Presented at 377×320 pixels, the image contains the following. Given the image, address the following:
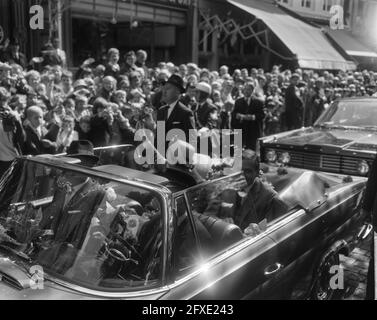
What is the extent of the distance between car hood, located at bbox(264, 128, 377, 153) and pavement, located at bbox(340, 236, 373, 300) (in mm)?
1404

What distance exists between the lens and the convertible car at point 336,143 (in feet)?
19.0

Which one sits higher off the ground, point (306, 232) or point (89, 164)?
point (89, 164)

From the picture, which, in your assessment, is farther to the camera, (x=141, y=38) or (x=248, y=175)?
(x=141, y=38)

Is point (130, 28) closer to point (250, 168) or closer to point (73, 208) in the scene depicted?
point (250, 168)

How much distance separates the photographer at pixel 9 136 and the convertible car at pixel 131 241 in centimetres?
246

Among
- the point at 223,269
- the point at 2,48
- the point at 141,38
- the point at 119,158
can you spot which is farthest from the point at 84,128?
the point at 141,38

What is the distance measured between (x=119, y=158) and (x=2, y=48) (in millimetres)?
6917

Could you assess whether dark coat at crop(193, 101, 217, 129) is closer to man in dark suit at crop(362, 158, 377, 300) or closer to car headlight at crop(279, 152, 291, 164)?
car headlight at crop(279, 152, 291, 164)

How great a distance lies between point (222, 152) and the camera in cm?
781

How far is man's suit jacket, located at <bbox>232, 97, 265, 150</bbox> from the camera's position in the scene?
8.44m

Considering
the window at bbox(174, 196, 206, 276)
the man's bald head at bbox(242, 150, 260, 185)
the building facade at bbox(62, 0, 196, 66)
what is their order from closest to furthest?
the window at bbox(174, 196, 206, 276) → the man's bald head at bbox(242, 150, 260, 185) → the building facade at bbox(62, 0, 196, 66)

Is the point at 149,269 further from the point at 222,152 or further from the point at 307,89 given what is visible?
the point at 307,89

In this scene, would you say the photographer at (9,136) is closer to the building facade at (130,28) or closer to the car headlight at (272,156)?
the car headlight at (272,156)

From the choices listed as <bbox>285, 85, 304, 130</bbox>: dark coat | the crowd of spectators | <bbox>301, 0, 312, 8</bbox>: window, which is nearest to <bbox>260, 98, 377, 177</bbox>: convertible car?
the crowd of spectators
